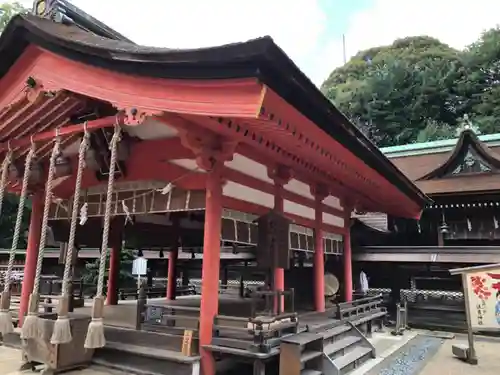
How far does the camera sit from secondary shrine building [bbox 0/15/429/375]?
14.0ft

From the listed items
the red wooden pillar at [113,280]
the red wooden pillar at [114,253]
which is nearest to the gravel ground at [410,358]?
the red wooden pillar at [114,253]

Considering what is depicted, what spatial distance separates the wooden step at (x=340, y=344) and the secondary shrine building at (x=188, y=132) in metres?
1.13

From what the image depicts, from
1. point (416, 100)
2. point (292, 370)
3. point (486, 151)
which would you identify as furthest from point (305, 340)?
point (416, 100)

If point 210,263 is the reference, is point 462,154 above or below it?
above

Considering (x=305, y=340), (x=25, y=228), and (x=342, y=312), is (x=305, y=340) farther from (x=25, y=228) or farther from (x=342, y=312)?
(x=25, y=228)

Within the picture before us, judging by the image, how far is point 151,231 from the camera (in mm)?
11625

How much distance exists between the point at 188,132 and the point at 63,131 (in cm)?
Answer: 188

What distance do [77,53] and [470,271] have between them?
8.64m

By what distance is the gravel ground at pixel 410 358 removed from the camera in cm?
715

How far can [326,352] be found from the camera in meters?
6.74

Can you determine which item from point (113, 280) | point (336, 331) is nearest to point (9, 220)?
point (113, 280)

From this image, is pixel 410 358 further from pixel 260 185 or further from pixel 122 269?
pixel 122 269

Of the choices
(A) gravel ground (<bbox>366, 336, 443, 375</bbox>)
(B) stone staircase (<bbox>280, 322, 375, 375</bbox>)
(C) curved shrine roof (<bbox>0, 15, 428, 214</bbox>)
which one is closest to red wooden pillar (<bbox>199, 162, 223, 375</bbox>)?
(B) stone staircase (<bbox>280, 322, 375, 375</bbox>)

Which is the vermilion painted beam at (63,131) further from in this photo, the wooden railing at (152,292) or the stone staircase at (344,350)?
the wooden railing at (152,292)
